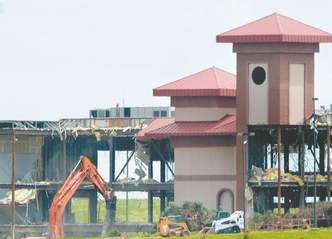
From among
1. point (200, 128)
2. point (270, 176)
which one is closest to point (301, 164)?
point (270, 176)

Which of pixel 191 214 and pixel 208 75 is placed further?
pixel 208 75

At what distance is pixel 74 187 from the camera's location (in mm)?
176625

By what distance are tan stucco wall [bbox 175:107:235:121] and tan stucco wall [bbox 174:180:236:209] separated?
5364mm

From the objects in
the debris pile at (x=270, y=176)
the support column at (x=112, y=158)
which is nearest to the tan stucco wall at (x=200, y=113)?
the debris pile at (x=270, y=176)

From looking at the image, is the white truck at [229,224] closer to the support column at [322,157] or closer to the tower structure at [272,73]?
the tower structure at [272,73]

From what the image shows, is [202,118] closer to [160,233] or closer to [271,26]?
[271,26]

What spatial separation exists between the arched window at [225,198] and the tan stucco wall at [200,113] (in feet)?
21.4

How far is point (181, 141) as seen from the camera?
17138cm

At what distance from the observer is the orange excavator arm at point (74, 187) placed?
560ft

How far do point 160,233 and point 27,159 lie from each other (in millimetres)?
50901

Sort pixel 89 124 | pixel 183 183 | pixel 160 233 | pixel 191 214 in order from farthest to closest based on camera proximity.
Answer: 1. pixel 89 124
2. pixel 183 183
3. pixel 191 214
4. pixel 160 233

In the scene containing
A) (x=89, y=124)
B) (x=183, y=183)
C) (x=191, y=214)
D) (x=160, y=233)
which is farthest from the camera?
(x=89, y=124)

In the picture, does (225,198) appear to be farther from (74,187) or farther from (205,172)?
(74,187)

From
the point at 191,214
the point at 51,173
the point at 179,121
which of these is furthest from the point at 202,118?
the point at 51,173
